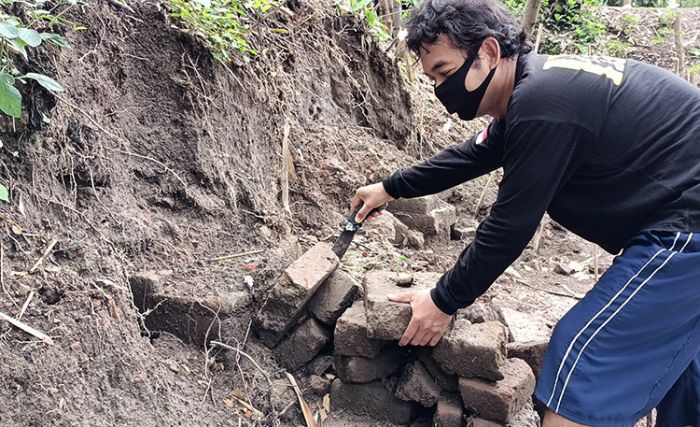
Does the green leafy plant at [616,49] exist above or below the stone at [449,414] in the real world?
below

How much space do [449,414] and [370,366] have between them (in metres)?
0.43

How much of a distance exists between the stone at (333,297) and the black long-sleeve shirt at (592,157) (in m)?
0.81

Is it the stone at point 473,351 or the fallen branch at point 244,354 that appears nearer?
the stone at point 473,351

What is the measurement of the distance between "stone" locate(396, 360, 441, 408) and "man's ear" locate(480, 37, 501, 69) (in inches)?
55.8

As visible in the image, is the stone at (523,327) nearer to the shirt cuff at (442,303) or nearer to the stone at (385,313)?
the stone at (385,313)

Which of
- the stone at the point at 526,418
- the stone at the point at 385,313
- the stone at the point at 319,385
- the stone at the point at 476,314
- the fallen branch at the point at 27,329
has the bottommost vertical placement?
the stone at the point at 319,385

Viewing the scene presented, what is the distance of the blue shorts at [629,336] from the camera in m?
2.04

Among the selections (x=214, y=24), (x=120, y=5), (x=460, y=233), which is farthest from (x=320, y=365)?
(x=460, y=233)

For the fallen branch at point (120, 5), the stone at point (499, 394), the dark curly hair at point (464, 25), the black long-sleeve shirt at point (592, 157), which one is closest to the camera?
the black long-sleeve shirt at point (592, 157)

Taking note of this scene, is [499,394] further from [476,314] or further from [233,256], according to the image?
[233,256]

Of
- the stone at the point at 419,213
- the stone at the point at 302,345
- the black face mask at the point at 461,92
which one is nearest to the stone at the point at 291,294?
the stone at the point at 302,345

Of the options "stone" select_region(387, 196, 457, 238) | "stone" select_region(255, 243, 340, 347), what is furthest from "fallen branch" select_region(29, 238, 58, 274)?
"stone" select_region(387, 196, 457, 238)

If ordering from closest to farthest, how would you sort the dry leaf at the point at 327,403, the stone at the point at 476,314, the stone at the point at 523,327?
the stone at the point at 476,314
the dry leaf at the point at 327,403
the stone at the point at 523,327

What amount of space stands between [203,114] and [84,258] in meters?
1.33
